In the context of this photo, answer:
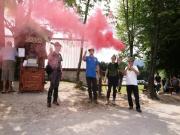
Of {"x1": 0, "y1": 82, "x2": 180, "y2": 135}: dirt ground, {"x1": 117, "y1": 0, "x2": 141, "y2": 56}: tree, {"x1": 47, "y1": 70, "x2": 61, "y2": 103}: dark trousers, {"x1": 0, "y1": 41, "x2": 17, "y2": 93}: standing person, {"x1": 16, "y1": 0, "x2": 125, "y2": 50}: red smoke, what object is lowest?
{"x1": 0, "y1": 82, "x2": 180, "y2": 135}: dirt ground

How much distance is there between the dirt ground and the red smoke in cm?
218

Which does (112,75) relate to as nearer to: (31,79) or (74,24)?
(74,24)

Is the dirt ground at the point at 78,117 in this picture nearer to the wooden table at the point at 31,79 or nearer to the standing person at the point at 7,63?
the wooden table at the point at 31,79

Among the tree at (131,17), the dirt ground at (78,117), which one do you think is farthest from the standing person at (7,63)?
the tree at (131,17)

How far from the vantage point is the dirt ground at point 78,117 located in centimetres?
947

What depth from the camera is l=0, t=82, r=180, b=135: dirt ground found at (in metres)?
A: 9.47

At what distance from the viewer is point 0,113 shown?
11.4m

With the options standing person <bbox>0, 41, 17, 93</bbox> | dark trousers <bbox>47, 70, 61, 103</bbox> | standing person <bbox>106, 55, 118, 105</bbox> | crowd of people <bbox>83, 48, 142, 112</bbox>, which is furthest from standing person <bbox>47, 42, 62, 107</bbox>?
standing person <bbox>0, 41, 17, 93</bbox>

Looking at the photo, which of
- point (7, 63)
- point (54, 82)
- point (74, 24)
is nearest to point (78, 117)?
point (54, 82)

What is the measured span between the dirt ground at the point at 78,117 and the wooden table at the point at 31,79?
434 mm

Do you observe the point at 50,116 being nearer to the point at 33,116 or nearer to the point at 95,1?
the point at 33,116

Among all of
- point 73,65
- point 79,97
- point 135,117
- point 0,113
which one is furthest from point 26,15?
point 73,65

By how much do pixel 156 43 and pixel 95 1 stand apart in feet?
Result: 11.7

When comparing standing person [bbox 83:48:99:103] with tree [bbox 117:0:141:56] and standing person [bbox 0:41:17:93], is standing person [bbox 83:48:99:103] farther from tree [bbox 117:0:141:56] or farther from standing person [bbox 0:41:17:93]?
tree [bbox 117:0:141:56]
